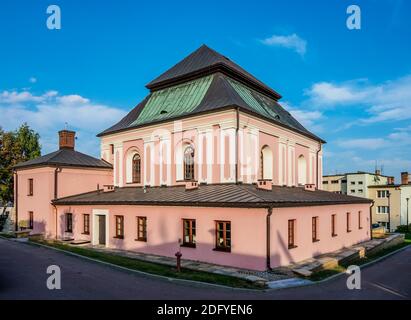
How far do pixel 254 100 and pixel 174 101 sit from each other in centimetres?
589

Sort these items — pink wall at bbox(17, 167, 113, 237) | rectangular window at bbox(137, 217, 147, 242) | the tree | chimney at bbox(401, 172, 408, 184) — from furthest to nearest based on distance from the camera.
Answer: chimney at bbox(401, 172, 408, 184), the tree, pink wall at bbox(17, 167, 113, 237), rectangular window at bbox(137, 217, 147, 242)

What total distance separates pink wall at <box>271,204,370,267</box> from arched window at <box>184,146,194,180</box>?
7775 mm

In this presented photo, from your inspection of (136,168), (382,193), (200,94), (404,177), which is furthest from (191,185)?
(404,177)

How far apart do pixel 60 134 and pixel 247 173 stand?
750 inches

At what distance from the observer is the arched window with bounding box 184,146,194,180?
21.8 metres

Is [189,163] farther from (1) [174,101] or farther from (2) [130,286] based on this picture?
(2) [130,286]

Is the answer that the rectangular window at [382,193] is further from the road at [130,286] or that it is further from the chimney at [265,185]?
the chimney at [265,185]

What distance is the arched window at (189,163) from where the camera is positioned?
21.8m

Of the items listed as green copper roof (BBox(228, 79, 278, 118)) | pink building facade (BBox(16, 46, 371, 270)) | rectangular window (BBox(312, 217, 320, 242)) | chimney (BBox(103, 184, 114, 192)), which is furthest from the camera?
chimney (BBox(103, 184, 114, 192))

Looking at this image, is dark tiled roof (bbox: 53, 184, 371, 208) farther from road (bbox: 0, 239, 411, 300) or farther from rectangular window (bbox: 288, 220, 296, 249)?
road (bbox: 0, 239, 411, 300)

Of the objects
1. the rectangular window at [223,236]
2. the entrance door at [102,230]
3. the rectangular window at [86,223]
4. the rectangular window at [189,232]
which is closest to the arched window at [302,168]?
the rectangular window at [189,232]

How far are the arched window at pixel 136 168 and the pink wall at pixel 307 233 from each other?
1303cm

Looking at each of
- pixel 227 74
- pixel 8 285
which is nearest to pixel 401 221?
pixel 227 74

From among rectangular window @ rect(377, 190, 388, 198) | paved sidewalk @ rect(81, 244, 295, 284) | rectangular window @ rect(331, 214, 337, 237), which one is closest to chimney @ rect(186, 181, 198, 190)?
paved sidewalk @ rect(81, 244, 295, 284)
